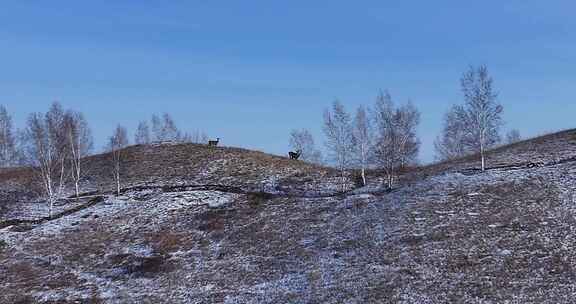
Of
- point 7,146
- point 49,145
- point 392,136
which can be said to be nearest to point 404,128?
point 392,136

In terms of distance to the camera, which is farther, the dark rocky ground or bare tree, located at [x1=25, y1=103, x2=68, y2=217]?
bare tree, located at [x1=25, y1=103, x2=68, y2=217]

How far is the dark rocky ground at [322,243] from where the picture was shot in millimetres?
27812

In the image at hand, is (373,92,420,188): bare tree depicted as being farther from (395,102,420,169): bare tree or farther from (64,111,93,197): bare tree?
(64,111,93,197): bare tree

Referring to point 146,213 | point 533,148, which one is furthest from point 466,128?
point 146,213

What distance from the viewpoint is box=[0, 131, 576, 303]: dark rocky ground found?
2781cm

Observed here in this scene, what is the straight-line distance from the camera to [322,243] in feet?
115

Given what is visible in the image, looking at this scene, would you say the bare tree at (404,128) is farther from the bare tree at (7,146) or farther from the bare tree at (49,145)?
the bare tree at (7,146)

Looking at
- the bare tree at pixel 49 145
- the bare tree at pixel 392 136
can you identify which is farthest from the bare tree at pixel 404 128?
the bare tree at pixel 49 145

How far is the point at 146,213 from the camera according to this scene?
46031 millimetres

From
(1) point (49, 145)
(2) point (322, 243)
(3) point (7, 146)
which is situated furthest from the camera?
(3) point (7, 146)

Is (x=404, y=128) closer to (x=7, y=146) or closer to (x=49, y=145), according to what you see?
(x=49, y=145)

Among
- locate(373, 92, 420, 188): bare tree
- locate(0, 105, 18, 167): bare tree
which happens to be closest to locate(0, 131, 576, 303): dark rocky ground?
locate(373, 92, 420, 188): bare tree

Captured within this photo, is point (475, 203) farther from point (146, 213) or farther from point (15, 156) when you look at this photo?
point (15, 156)

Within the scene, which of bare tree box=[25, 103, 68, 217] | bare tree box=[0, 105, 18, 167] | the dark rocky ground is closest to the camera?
the dark rocky ground
